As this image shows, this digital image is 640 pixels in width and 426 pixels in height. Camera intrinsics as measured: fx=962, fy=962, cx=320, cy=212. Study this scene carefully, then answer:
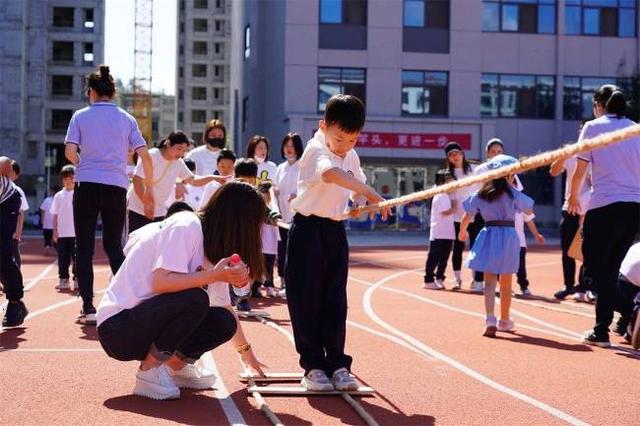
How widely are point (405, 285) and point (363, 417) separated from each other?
31.0ft

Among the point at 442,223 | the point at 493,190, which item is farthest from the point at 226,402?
the point at 442,223

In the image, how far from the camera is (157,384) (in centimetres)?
544

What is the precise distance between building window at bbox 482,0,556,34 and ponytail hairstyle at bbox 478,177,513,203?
33.0 meters

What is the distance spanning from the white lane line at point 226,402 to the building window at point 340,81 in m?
33.7

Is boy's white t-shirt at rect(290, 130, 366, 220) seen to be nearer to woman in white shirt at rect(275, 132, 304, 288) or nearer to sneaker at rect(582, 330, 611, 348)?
sneaker at rect(582, 330, 611, 348)

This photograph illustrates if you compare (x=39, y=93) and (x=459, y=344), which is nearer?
(x=459, y=344)

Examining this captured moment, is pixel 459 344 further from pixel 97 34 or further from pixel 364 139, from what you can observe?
pixel 97 34

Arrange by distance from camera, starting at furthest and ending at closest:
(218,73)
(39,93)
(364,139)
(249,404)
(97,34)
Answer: (218,73), (97,34), (39,93), (364,139), (249,404)

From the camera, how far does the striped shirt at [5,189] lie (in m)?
8.86

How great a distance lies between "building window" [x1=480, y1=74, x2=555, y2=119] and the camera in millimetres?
41219

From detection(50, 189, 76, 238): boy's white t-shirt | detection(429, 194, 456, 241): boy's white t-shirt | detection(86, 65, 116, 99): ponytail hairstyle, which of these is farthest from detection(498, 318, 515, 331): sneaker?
detection(50, 189, 76, 238): boy's white t-shirt

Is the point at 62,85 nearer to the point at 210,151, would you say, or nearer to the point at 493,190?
the point at 210,151

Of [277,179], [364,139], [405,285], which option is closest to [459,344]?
[277,179]

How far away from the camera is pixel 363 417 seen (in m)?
5.05
